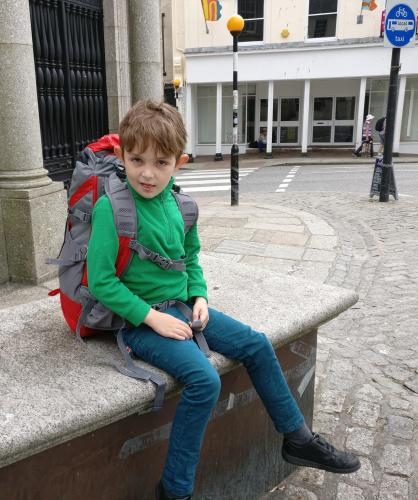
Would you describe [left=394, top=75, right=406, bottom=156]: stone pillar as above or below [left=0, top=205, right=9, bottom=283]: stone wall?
above

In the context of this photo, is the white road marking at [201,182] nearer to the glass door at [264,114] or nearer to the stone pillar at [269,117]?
the stone pillar at [269,117]

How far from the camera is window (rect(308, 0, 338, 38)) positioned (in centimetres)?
2066

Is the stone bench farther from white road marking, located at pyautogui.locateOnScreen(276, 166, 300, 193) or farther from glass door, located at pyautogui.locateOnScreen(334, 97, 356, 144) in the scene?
glass door, located at pyautogui.locateOnScreen(334, 97, 356, 144)

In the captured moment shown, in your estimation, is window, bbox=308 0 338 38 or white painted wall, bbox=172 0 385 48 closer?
white painted wall, bbox=172 0 385 48

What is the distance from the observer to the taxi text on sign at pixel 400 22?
895 centimetres

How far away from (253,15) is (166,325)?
2237 cm

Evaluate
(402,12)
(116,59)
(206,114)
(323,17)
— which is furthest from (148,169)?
(206,114)

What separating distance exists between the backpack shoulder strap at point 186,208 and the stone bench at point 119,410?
1.62 feet

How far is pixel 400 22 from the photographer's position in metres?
9.01

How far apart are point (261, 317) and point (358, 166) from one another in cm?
1742

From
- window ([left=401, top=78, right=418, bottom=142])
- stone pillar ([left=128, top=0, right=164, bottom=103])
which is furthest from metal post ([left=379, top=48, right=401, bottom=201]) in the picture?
window ([left=401, top=78, right=418, bottom=142])

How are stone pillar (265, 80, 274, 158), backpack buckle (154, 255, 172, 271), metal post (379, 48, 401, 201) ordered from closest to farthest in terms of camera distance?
backpack buckle (154, 255, 172, 271) < metal post (379, 48, 401, 201) < stone pillar (265, 80, 274, 158)

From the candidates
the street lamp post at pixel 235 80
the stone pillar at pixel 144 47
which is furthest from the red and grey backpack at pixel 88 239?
the street lamp post at pixel 235 80

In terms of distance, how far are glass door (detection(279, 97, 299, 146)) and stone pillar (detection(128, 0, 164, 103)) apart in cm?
1891
